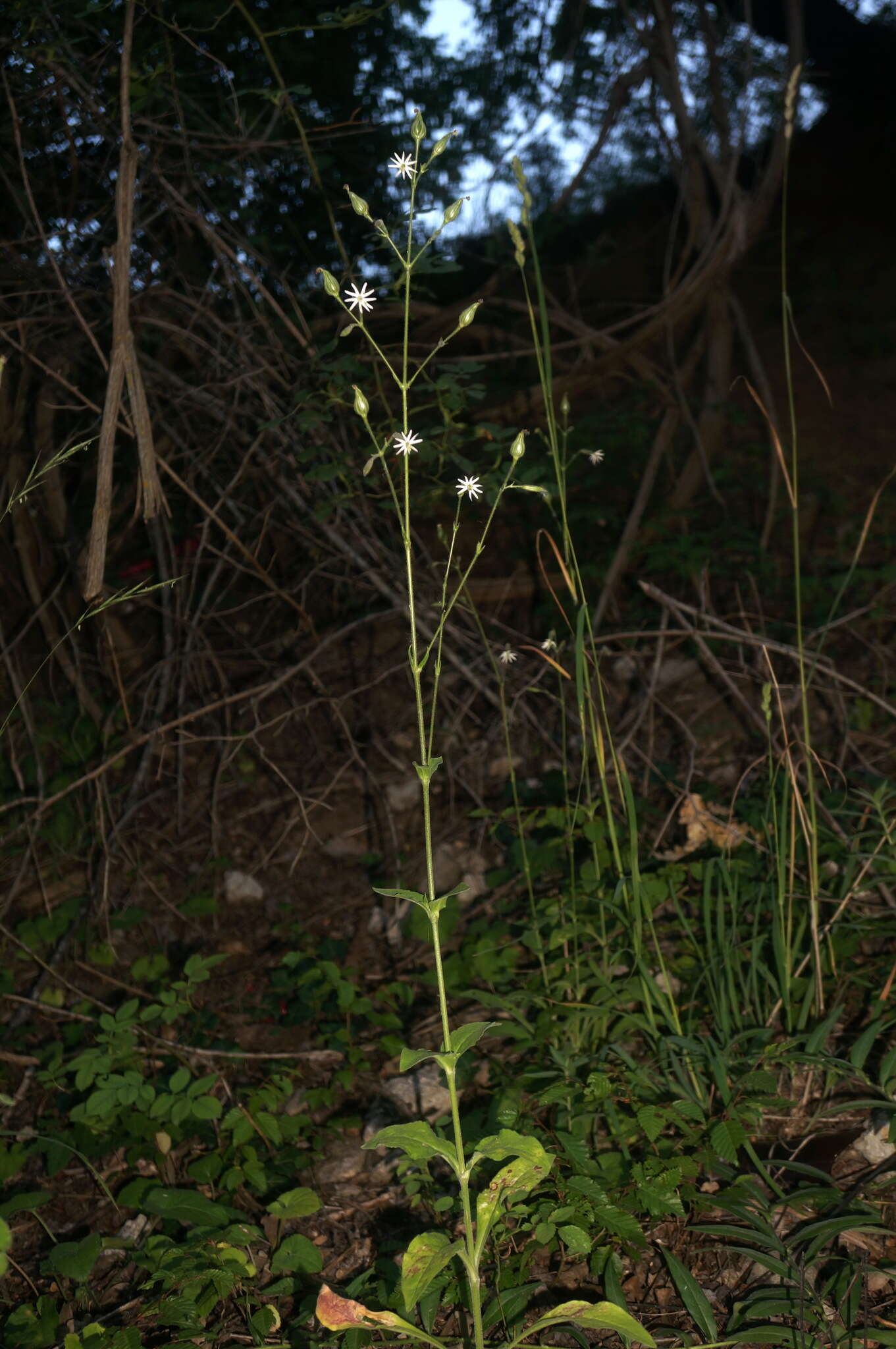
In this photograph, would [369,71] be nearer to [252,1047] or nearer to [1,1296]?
[252,1047]

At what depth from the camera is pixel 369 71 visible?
11.8 ft

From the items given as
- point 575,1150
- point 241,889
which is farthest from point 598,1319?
point 241,889

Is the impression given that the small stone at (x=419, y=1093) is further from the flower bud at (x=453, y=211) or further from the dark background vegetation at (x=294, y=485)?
the flower bud at (x=453, y=211)

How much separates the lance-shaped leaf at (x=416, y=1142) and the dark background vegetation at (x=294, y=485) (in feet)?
3.38

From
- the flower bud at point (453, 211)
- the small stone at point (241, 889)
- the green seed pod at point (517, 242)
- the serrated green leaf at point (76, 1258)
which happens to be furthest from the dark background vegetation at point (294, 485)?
the flower bud at point (453, 211)

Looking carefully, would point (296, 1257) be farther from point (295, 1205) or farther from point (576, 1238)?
point (576, 1238)

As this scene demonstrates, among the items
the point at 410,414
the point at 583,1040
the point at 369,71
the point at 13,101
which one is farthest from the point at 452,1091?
the point at 369,71

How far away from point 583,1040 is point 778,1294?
23.3 inches

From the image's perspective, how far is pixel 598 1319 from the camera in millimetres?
1164

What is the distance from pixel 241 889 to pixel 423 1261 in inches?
69.7

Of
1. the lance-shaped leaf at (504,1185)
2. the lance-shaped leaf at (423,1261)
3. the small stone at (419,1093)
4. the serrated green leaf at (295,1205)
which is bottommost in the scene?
the small stone at (419,1093)

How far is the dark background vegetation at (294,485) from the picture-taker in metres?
2.47

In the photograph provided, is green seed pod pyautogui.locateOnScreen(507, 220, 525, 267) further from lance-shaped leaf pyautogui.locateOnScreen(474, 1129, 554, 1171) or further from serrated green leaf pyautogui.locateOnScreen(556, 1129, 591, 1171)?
serrated green leaf pyautogui.locateOnScreen(556, 1129, 591, 1171)

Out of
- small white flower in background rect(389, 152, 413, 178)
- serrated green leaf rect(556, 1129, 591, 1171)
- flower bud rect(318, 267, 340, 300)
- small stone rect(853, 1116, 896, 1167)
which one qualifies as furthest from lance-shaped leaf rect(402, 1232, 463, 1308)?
small white flower in background rect(389, 152, 413, 178)
